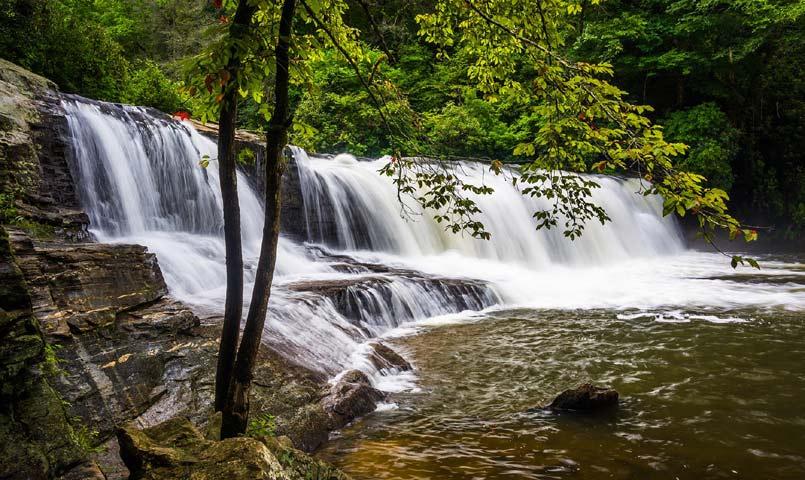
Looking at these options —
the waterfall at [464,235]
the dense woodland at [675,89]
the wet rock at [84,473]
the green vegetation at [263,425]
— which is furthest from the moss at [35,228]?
the dense woodland at [675,89]

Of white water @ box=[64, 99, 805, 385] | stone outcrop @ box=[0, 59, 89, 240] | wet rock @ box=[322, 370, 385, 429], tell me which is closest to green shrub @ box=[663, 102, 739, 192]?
white water @ box=[64, 99, 805, 385]

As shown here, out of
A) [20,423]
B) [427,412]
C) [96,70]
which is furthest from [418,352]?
[96,70]

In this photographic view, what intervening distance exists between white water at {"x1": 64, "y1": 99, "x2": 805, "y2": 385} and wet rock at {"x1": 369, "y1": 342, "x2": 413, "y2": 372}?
6.0 inches

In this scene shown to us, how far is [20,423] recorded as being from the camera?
2.59 meters

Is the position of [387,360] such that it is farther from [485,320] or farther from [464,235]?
[464,235]

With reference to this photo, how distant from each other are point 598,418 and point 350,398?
7.43 feet

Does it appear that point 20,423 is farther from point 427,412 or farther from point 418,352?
point 418,352

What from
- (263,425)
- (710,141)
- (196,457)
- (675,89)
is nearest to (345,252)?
(263,425)

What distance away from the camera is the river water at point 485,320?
4.25 meters

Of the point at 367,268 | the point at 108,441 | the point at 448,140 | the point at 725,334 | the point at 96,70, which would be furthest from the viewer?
the point at 448,140

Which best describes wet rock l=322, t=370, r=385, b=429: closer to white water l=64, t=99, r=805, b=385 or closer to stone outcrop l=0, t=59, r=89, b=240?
white water l=64, t=99, r=805, b=385

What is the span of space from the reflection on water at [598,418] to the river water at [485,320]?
2 cm

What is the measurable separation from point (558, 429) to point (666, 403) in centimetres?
136

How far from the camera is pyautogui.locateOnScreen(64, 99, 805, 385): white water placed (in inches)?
305
